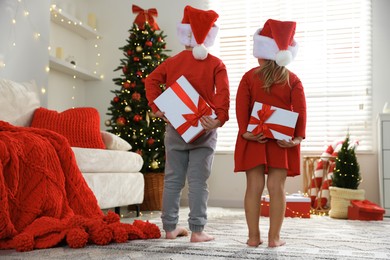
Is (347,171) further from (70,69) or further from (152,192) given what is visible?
(70,69)

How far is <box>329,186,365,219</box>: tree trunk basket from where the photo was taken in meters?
3.85

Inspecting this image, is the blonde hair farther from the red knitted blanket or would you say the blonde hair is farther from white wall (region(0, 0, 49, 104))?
white wall (region(0, 0, 49, 104))

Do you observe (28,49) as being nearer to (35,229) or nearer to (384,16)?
(35,229)

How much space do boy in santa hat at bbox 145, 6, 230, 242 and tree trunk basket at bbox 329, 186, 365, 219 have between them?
1912 mm

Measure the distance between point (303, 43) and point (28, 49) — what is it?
257cm

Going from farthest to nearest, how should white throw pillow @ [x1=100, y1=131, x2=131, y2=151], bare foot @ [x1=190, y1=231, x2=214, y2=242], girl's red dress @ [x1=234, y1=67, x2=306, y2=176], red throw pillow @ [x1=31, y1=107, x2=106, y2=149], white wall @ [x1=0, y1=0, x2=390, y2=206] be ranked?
white wall @ [x1=0, y1=0, x2=390, y2=206]
white throw pillow @ [x1=100, y1=131, x2=131, y2=151]
red throw pillow @ [x1=31, y1=107, x2=106, y2=149]
bare foot @ [x1=190, y1=231, x2=214, y2=242]
girl's red dress @ [x1=234, y1=67, x2=306, y2=176]

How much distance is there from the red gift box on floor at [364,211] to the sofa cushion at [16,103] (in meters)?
2.49

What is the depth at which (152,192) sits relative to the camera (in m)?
4.33

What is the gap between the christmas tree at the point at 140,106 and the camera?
440 cm

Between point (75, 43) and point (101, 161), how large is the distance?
240 cm

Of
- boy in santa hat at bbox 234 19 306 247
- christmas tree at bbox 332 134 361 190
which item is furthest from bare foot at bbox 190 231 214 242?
christmas tree at bbox 332 134 361 190

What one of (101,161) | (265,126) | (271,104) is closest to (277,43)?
(271,104)

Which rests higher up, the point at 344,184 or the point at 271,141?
the point at 271,141

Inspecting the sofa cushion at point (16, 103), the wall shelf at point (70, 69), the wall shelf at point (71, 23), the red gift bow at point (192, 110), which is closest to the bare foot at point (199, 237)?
the red gift bow at point (192, 110)
